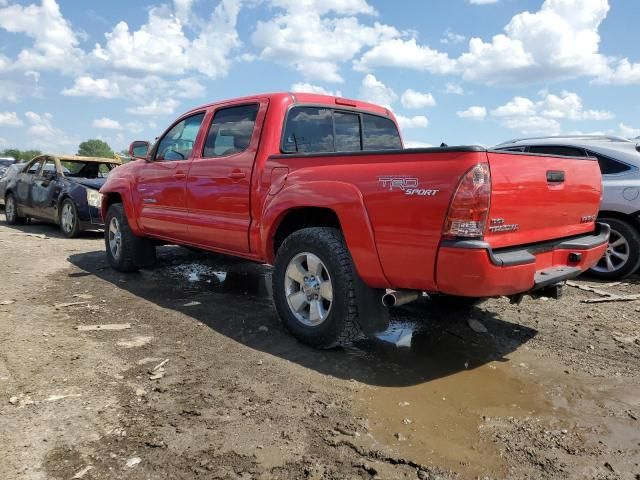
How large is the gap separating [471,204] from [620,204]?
4067 mm

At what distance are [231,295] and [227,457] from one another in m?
3.15

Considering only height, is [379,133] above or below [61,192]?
above

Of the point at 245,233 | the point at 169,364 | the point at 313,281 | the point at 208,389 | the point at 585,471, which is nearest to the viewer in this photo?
the point at 585,471

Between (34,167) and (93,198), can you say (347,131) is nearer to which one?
(93,198)

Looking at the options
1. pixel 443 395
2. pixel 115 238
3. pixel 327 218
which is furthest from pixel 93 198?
pixel 443 395

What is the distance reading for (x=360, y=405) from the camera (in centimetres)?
298

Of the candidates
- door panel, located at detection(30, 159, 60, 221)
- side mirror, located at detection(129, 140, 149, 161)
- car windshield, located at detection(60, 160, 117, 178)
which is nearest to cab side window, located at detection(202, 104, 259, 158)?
side mirror, located at detection(129, 140, 149, 161)

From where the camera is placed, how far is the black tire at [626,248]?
594 centimetres

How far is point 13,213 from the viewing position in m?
11.7

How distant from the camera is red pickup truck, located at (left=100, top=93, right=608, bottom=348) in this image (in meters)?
2.98

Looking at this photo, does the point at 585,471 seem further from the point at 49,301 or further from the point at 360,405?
the point at 49,301

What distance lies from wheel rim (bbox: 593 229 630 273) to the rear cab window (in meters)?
2.96

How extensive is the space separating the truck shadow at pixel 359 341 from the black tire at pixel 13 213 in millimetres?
6409

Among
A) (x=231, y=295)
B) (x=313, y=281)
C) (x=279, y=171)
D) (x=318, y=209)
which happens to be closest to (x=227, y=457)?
(x=313, y=281)
